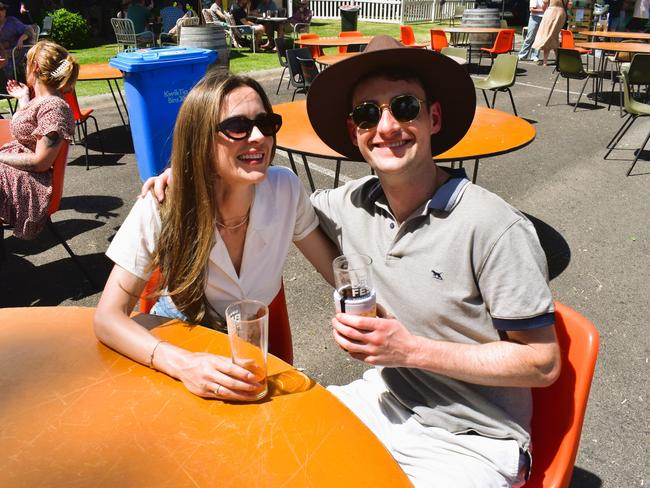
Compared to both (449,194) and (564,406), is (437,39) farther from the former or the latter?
(564,406)

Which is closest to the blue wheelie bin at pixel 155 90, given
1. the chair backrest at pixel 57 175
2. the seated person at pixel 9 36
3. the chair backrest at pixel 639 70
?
the chair backrest at pixel 57 175

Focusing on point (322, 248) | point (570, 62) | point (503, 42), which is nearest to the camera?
point (322, 248)

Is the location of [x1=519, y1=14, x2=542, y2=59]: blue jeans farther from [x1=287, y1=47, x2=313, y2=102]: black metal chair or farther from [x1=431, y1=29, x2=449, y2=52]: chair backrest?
[x1=287, y1=47, x2=313, y2=102]: black metal chair

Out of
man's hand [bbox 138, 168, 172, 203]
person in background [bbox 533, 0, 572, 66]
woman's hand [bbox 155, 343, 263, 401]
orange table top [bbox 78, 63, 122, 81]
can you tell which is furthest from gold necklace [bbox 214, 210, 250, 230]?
person in background [bbox 533, 0, 572, 66]

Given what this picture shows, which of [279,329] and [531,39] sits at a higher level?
[531,39]

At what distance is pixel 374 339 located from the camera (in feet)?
4.49

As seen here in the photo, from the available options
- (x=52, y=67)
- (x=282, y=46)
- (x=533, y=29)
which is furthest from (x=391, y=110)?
(x=533, y=29)

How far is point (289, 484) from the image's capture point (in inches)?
44.6

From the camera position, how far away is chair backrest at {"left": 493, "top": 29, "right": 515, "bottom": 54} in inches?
498

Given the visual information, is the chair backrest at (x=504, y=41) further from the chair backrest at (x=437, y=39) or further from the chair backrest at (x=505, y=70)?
the chair backrest at (x=505, y=70)

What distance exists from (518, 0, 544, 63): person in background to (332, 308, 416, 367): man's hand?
15676 millimetres

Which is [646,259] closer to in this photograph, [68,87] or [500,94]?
[68,87]

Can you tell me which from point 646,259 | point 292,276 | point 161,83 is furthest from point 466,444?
point 161,83

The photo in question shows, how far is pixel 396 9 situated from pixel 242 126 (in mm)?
24663
